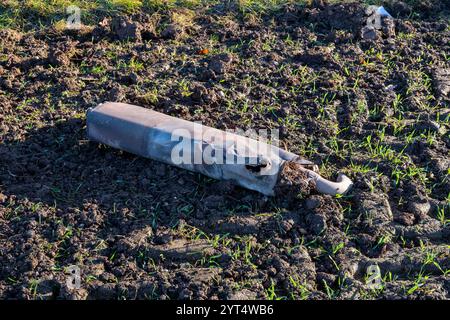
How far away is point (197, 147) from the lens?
4480 mm

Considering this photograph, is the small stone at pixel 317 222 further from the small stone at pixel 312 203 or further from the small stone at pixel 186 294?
the small stone at pixel 186 294

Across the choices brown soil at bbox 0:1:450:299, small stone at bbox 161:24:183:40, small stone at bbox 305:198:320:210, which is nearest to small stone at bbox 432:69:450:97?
brown soil at bbox 0:1:450:299

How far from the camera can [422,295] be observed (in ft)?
12.7

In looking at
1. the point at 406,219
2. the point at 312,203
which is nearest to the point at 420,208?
the point at 406,219

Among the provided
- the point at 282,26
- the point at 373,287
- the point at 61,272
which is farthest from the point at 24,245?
the point at 282,26

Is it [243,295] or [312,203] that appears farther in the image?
[312,203]

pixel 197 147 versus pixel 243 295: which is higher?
pixel 197 147

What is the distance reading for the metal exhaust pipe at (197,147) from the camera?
4383 millimetres

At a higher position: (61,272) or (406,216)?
(406,216)

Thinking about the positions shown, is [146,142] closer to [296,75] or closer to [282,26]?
[296,75]

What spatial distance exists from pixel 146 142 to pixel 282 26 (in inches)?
78.4

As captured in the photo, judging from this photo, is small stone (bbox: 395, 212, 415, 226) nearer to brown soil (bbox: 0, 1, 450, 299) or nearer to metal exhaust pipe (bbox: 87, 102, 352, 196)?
brown soil (bbox: 0, 1, 450, 299)

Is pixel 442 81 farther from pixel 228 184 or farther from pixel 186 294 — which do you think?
pixel 186 294
